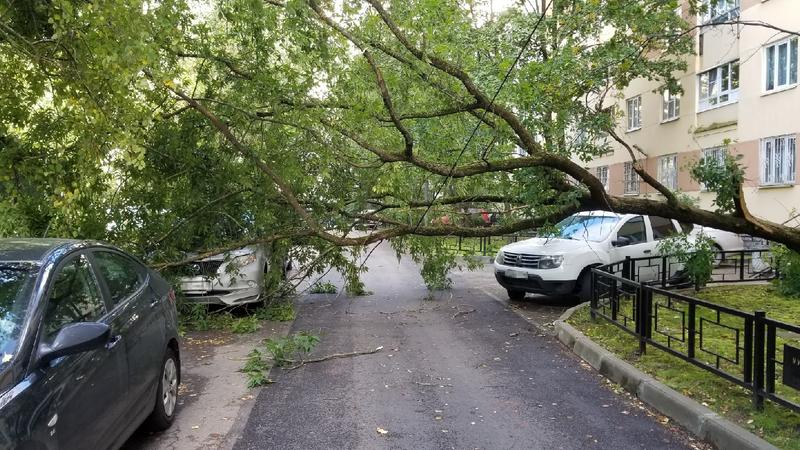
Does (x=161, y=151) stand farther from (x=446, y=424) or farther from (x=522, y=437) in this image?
(x=522, y=437)

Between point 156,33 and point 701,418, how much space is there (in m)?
5.90

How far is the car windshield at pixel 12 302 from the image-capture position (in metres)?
3.02

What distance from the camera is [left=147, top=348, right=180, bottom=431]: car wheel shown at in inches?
184

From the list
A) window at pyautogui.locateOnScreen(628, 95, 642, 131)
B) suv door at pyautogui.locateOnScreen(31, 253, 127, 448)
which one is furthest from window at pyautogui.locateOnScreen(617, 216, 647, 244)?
window at pyautogui.locateOnScreen(628, 95, 642, 131)

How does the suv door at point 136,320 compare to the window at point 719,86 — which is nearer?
the suv door at point 136,320

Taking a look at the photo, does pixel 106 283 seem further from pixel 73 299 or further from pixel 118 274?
pixel 73 299

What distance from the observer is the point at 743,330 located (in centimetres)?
520

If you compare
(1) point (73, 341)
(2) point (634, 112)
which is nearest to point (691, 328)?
(1) point (73, 341)

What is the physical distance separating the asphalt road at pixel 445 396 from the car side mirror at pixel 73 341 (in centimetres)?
182

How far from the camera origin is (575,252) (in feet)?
34.8

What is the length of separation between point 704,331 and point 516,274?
12.2 feet

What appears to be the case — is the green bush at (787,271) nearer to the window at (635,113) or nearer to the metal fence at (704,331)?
the metal fence at (704,331)

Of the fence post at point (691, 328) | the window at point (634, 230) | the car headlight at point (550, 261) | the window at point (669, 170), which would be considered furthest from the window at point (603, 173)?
the fence post at point (691, 328)

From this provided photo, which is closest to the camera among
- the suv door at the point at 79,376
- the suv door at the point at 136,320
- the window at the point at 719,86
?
the suv door at the point at 79,376
